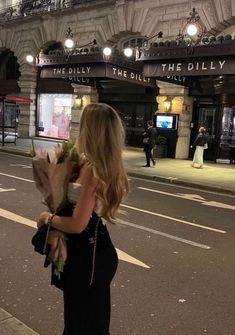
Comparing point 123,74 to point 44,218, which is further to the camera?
point 123,74

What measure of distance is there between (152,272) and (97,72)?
1364 cm

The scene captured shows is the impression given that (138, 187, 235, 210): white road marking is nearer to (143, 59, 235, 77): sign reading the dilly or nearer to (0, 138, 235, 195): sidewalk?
(0, 138, 235, 195): sidewalk

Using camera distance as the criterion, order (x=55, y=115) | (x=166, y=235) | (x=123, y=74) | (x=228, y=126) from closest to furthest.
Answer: (x=166, y=235)
(x=123, y=74)
(x=228, y=126)
(x=55, y=115)

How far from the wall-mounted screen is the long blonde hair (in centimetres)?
1708

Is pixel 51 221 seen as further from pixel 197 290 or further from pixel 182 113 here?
pixel 182 113

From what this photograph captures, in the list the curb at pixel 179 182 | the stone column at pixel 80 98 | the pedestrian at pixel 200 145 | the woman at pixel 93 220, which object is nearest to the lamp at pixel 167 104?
the pedestrian at pixel 200 145

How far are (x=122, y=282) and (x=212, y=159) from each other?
15021 mm

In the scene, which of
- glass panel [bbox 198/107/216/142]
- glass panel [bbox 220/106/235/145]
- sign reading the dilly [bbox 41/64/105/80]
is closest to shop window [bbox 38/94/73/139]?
sign reading the dilly [bbox 41/64/105/80]

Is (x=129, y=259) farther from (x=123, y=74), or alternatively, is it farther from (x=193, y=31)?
(x=123, y=74)

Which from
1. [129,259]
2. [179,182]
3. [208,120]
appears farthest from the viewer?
[208,120]

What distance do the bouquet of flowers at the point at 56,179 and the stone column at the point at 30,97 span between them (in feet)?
81.5

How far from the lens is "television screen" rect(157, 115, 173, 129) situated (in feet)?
63.7

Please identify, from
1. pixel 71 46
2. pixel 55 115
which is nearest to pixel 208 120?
pixel 71 46

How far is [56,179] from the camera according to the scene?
2.45 m
